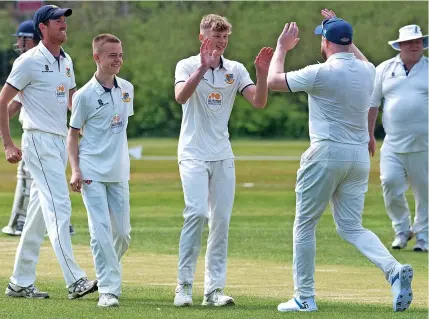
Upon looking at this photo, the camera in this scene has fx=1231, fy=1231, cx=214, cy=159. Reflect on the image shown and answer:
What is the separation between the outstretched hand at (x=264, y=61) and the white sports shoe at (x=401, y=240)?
5.86 m

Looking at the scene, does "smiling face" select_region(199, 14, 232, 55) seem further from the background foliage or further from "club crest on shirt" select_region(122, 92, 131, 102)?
the background foliage

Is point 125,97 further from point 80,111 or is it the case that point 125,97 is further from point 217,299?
point 217,299

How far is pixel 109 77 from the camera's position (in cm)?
983

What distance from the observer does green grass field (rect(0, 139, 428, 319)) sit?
9273mm

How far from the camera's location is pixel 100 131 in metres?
9.73

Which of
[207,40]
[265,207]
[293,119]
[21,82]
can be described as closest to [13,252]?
[21,82]

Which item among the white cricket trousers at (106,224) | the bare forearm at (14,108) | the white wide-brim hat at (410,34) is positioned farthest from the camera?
the white wide-brim hat at (410,34)

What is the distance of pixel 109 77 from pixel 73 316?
206 centimetres

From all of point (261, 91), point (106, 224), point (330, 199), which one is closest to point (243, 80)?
point (261, 91)

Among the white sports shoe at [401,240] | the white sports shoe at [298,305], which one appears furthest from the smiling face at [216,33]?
the white sports shoe at [401,240]

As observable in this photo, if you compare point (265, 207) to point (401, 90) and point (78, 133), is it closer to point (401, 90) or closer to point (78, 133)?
point (401, 90)

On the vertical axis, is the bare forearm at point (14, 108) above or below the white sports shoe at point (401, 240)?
above

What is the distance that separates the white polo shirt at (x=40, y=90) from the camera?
1002cm

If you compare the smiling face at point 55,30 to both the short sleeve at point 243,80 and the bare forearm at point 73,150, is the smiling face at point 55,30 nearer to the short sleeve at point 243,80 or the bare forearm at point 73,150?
the bare forearm at point 73,150
